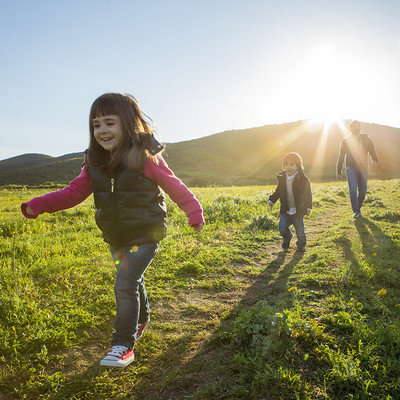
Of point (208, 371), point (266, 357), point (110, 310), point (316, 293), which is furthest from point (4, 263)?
point (316, 293)

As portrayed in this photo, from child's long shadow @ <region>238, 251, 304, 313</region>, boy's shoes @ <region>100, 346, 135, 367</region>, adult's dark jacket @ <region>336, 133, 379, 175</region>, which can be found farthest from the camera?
adult's dark jacket @ <region>336, 133, 379, 175</region>

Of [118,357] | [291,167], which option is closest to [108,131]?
[118,357]

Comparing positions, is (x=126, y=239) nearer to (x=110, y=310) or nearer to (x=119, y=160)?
(x=119, y=160)

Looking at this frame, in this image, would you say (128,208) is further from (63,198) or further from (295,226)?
(295,226)

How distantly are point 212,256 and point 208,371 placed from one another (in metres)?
3.15

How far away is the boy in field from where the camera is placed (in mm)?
6109

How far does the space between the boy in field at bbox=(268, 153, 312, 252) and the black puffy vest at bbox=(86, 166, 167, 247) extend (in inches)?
158

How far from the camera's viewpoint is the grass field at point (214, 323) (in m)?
2.28

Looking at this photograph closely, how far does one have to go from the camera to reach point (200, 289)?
173 inches

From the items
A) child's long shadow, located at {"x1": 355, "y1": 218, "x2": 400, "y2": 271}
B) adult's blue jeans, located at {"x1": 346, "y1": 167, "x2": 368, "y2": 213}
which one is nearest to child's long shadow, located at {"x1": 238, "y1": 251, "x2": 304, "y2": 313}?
child's long shadow, located at {"x1": 355, "y1": 218, "x2": 400, "y2": 271}

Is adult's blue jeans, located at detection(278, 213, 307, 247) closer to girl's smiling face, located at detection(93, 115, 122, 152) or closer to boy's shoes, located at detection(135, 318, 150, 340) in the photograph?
boy's shoes, located at detection(135, 318, 150, 340)

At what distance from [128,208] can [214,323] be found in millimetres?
1791

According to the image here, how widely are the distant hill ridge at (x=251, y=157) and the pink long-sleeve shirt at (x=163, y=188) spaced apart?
41.8 m

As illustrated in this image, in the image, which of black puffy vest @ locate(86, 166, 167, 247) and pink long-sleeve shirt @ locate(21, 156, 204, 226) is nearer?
black puffy vest @ locate(86, 166, 167, 247)
